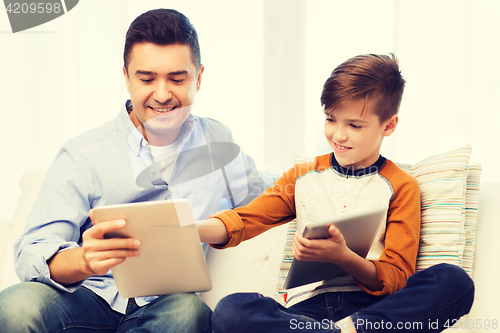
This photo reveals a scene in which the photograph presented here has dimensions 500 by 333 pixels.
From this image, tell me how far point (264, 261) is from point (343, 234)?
0.57m

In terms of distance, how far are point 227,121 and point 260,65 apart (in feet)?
1.10

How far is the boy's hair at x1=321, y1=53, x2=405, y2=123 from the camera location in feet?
3.57

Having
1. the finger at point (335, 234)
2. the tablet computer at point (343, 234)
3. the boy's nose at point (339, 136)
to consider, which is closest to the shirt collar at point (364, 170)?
the boy's nose at point (339, 136)

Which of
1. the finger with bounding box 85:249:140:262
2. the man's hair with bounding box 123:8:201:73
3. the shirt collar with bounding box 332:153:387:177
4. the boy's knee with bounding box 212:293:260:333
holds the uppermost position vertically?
the man's hair with bounding box 123:8:201:73

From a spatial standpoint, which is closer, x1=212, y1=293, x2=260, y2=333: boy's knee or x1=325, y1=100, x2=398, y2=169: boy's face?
x1=212, y1=293, x2=260, y2=333: boy's knee

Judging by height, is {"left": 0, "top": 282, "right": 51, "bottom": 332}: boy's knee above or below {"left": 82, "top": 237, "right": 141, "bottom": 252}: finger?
below

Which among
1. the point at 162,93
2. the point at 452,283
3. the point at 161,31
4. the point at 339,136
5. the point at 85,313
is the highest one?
the point at 161,31

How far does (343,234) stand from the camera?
2.94ft

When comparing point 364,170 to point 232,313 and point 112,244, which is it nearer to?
point 232,313

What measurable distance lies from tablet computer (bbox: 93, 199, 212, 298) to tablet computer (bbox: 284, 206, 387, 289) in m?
0.22

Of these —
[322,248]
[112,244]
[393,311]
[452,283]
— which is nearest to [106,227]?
[112,244]

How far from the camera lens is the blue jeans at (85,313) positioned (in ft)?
2.94

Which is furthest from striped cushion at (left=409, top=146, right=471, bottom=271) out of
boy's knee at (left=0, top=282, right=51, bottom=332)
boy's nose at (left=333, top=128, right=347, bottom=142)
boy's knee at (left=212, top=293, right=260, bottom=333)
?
boy's knee at (left=0, top=282, right=51, bottom=332)

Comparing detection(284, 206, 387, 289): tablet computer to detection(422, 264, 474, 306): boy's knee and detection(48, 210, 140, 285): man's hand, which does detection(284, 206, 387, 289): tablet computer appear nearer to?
detection(422, 264, 474, 306): boy's knee
